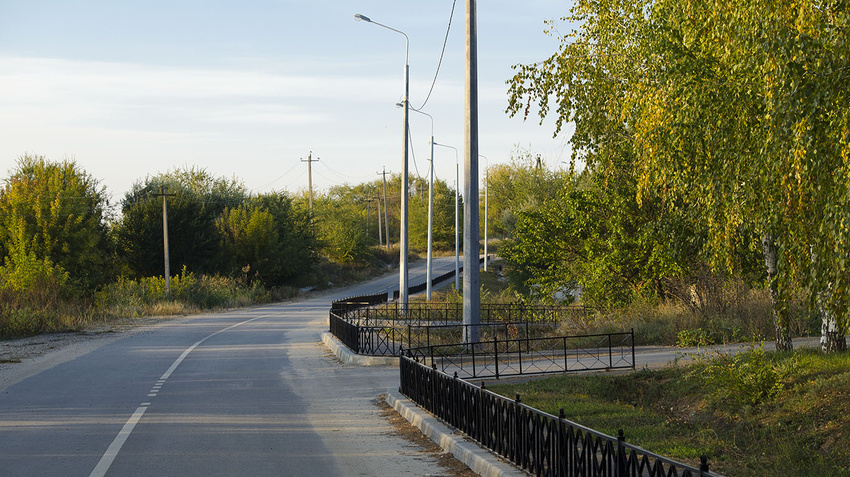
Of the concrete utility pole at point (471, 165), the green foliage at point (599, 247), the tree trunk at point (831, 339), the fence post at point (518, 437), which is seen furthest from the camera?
the green foliage at point (599, 247)

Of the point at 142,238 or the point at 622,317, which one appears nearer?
the point at 622,317

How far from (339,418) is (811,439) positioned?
6.14m

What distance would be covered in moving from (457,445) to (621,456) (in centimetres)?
306

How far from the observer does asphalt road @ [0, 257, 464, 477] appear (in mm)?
8031

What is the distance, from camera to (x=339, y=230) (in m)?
80.3

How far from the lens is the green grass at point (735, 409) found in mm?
8055

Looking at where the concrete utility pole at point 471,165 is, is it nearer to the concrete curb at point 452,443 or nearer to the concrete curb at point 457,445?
the concrete curb at point 452,443

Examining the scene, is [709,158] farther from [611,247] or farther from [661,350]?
[611,247]

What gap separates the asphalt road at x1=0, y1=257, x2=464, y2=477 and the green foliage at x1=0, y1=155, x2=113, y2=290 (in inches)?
1022

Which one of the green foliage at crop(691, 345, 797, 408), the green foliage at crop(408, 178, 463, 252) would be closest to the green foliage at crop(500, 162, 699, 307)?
the green foliage at crop(691, 345, 797, 408)

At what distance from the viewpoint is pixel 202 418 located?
425 inches

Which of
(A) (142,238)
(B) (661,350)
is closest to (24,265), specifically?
(A) (142,238)

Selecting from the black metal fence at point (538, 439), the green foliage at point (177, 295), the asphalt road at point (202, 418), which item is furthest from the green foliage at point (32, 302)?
the black metal fence at point (538, 439)

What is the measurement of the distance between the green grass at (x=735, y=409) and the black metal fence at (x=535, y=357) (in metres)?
1.55
